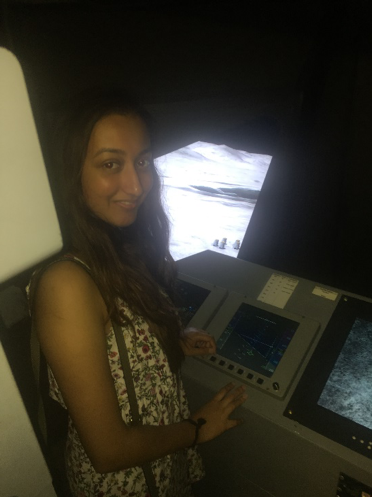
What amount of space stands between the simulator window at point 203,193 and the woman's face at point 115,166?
79cm

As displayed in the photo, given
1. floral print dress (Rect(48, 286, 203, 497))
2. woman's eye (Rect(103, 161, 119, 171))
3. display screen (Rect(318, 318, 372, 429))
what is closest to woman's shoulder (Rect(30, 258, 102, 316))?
floral print dress (Rect(48, 286, 203, 497))

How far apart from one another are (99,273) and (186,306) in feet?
2.04

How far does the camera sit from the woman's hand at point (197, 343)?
4.10 ft

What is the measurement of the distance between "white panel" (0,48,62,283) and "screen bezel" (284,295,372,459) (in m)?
0.94

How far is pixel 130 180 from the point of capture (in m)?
0.94

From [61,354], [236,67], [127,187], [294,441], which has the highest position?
[236,67]

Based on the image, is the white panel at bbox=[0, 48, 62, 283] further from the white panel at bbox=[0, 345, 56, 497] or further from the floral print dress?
the floral print dress

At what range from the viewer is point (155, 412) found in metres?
1.00

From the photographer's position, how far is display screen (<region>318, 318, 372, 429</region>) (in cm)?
103

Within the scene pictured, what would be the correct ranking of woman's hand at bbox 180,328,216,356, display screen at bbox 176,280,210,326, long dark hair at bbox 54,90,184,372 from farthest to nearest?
display screen at bbox 176,280,210,326
woman's hand at bbox 180,328,216,356
long dark hair at bbox 54,90,184,372

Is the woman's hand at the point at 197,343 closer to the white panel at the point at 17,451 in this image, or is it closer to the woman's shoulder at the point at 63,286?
the woman's shoulder at the point at 63,286

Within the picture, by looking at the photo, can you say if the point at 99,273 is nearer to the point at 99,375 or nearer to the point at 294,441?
Result: the point at 99,375

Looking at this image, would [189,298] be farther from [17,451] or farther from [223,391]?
[17,451]

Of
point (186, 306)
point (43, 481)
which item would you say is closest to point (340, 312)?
point (186, 306)
